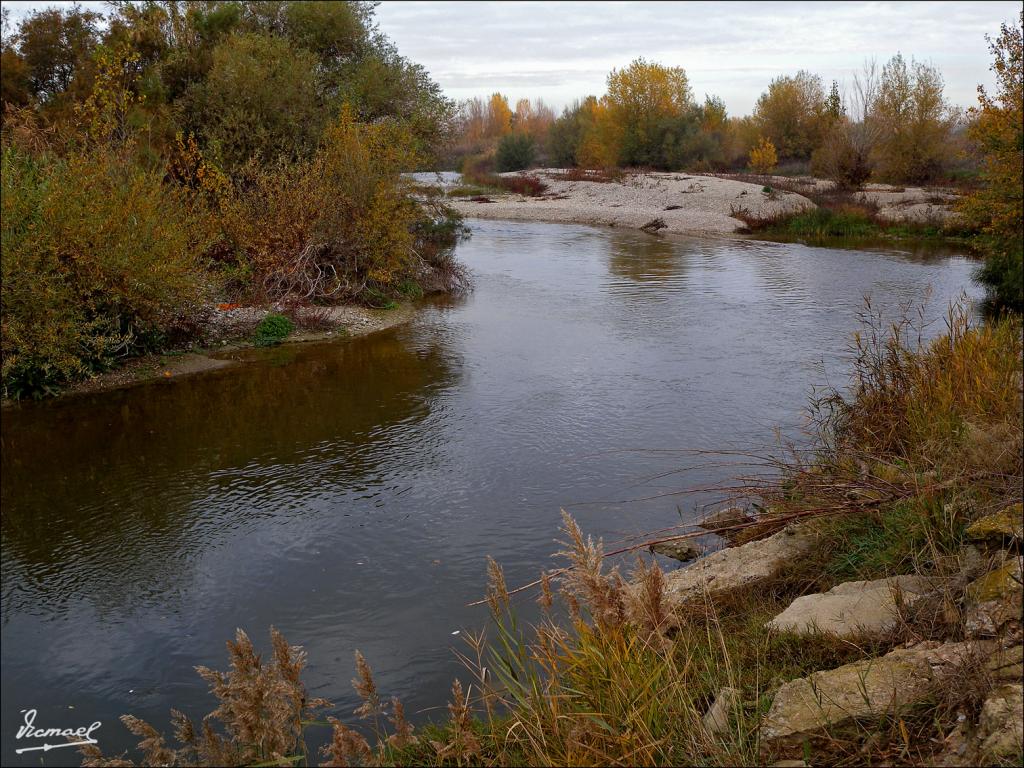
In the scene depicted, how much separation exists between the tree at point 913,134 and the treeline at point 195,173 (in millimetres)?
25893

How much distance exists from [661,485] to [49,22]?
61.9ft

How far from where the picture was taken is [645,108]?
53.7 m

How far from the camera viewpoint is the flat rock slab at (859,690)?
10.9ft

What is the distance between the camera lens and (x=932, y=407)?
6574 millimetres

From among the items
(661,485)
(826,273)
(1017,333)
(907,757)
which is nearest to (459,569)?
(661,485)

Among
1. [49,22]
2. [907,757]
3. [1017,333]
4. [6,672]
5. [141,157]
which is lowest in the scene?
[6,672]

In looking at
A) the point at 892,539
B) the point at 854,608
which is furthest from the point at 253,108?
the point at 854,608

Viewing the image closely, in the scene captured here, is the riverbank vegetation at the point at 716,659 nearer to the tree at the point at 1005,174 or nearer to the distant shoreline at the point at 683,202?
the tree at the point at 1005,174

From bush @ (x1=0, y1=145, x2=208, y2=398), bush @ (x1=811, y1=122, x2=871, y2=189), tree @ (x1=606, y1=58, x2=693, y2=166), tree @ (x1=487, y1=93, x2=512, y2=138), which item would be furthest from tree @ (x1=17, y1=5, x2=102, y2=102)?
tree @ (x1=487, y1=93, x2=512, y2=138)

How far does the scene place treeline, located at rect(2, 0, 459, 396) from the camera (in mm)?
10008

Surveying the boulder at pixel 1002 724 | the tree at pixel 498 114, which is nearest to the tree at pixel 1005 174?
the boulder at pixel 1002 724

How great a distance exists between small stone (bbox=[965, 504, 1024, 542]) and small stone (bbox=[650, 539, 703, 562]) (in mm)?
2233

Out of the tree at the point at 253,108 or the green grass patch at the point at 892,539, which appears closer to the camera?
the green grass patch at the point at 892,539

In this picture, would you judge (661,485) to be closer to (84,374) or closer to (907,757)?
(907,757)
